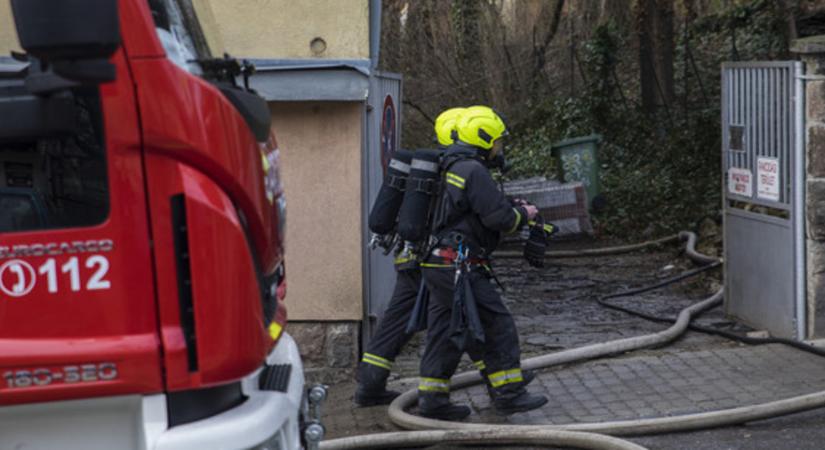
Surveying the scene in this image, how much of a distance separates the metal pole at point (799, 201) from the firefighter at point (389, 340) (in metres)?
2.34

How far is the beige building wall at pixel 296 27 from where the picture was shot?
7887mm

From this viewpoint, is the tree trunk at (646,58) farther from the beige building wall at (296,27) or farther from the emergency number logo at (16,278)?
the emergency number logo at (16,278)

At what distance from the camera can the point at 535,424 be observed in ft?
23.1

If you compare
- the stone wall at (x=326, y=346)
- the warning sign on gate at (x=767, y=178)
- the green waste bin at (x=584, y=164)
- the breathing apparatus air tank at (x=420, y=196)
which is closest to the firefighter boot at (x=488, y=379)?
the breathing apparatus air tank at (x=420, y=196)

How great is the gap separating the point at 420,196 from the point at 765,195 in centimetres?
288

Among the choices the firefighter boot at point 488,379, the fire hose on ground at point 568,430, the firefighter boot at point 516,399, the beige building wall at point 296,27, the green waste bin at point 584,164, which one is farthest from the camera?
the green waste bin at point 584,164

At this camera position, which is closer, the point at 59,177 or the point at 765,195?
the point at 59,177

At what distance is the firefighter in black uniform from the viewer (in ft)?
24.9

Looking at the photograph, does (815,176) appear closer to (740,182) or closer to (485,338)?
(740,182)

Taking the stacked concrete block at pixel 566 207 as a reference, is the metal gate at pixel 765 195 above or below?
above

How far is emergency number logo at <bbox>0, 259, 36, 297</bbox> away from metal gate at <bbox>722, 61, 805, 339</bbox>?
20.2ft

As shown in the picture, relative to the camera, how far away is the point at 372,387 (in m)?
7.61

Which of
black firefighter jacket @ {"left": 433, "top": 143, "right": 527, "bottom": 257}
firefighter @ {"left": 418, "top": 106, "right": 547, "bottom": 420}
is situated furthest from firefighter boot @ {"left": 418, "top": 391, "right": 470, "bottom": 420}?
black firefighter jacket @ {"left": 433, "top": 143, "right": 527, "bottom": 257}

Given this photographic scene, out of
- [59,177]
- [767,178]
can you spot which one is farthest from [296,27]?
[59,177]
